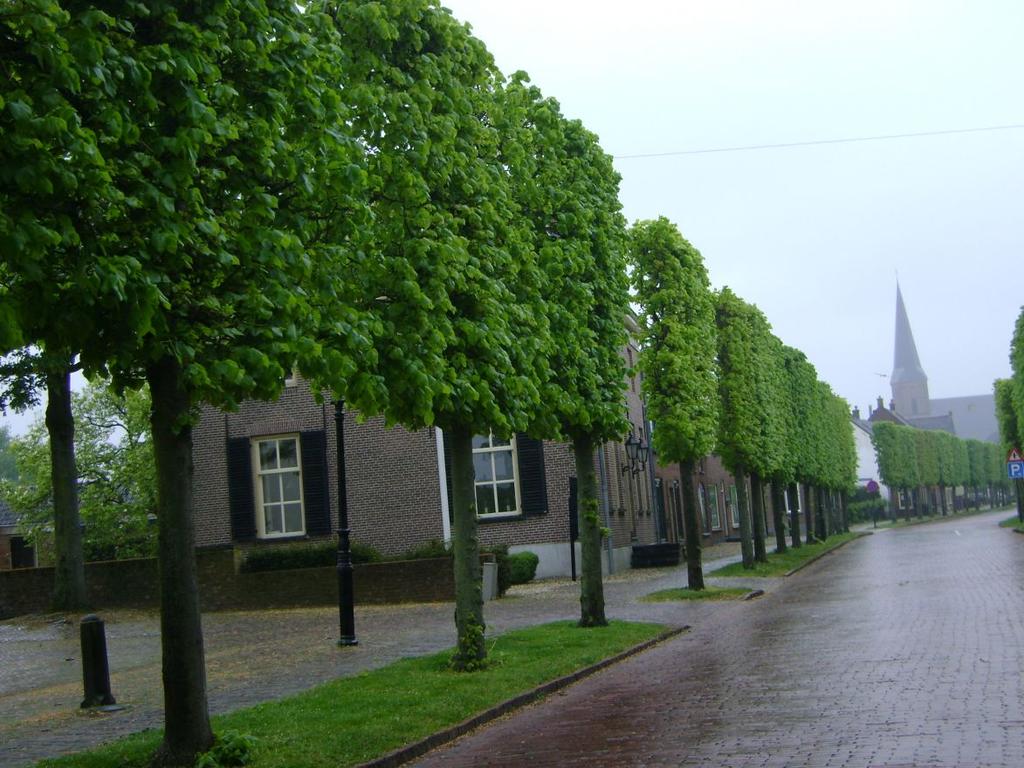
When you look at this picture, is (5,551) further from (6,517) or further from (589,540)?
(589,540)

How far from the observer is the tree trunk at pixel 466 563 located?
46.0ft

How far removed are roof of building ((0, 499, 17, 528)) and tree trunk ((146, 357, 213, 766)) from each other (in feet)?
168

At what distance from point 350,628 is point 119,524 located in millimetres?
34272

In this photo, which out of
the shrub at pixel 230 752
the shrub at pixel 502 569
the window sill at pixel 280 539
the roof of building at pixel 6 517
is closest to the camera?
the shrub at pixel 230 752

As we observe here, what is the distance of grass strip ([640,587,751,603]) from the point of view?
25438 mm

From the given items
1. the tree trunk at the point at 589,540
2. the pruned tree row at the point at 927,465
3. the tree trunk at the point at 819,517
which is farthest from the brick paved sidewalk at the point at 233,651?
the pruned tree row at the point at 927,465

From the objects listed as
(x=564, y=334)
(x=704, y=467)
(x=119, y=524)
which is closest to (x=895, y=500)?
(x=704, y=467)

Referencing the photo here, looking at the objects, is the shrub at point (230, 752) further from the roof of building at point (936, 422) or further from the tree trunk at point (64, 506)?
the roof of building at point (936, 422)

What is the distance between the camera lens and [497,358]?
13.7m

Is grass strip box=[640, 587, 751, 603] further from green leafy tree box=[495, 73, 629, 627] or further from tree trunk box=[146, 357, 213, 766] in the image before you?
tree trunk box=[146, 357, 213, 766]

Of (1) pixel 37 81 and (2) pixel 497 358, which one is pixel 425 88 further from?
(1) pixel 37 81

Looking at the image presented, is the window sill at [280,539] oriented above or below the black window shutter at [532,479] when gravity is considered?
below

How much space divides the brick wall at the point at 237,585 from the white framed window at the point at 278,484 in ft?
19.9

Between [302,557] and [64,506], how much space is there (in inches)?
217
